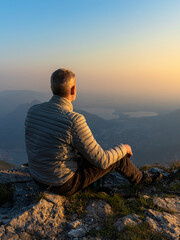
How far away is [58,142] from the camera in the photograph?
3332mm

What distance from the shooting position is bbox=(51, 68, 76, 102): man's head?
3.38 meters

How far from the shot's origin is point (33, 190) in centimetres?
449

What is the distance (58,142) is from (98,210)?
6.30 ft

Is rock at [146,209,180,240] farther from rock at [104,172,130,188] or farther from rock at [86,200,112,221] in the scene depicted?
rock at [104,172,130,188]

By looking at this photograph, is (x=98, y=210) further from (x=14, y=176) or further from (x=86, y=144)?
(x=14, y=176)

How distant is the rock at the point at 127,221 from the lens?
3.41 metres

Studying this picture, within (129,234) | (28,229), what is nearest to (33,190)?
(28,229)

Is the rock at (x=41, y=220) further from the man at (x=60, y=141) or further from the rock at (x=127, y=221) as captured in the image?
the rock at (x=127, y=221)

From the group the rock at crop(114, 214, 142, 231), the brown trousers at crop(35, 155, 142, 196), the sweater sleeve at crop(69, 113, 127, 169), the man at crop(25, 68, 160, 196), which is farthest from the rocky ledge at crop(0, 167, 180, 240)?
the sweater sleeve at crop(69, 113, 127, 169)

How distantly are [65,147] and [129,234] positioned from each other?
6.27 feet

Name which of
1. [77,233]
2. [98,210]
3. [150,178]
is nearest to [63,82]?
[77,233]

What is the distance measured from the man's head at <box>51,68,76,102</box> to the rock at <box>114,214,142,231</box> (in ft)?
→ 8.83

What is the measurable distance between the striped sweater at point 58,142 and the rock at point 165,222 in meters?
1.45

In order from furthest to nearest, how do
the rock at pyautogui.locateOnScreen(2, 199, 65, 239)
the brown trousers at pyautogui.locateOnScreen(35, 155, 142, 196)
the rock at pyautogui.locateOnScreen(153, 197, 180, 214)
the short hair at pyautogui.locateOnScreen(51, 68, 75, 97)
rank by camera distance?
the rock at pyautogui.locateOnScreen(153, 197, 180, 214) → the brown trousers at pyautogui.locateOnScreen(35, 155, 142, 196) → the short hair at pyautogui.locateOnScreen(51, 68, 75, 97) → the rock at pyautogui.locateOnScreen(2, 199, 65, 239)
